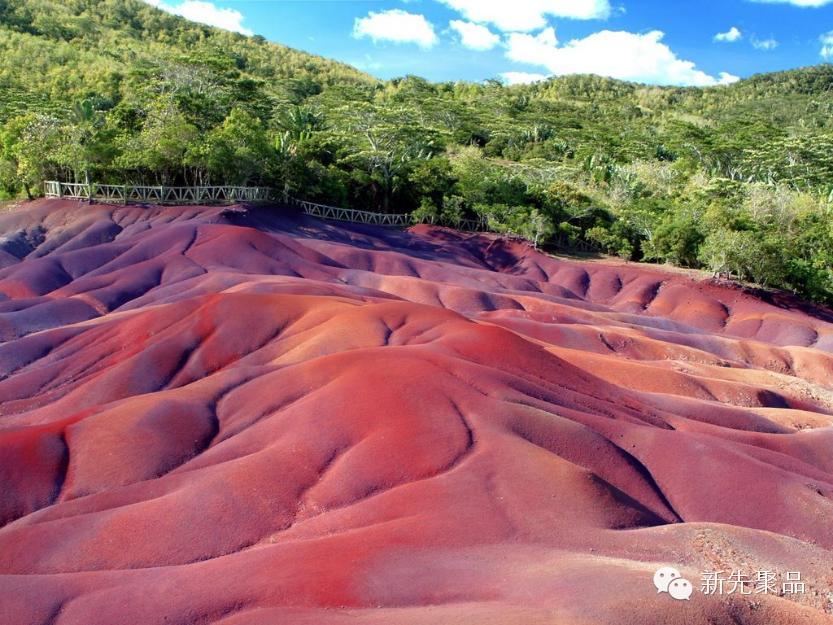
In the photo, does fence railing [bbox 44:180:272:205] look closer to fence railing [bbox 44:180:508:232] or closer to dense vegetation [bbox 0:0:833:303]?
fence railing [bbox 44:180:508:232]

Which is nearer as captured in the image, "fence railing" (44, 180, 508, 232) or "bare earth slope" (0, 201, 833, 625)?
"bare earth slope" (0, 201, 833, 625)

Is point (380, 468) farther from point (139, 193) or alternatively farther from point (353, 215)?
point (353, 215)

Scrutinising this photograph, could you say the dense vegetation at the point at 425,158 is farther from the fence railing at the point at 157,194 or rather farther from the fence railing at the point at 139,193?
the fence railing at the point at 139,193

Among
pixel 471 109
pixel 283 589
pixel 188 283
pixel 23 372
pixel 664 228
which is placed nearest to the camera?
pixel 283 589

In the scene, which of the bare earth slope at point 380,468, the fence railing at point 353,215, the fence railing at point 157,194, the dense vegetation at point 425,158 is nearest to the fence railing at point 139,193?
the fence railing at point 157,194

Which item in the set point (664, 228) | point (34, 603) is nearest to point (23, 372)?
point (34, 603)

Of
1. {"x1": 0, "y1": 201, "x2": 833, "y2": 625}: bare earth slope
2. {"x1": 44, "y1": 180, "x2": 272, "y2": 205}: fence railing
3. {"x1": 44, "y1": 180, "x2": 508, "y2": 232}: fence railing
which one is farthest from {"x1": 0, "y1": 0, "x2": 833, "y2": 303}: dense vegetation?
{"x1": 0, "y1": 201, "x2": 833, "y2": 625}: bare earth slope

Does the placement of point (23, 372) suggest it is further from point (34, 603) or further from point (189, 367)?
point (34, 603)
